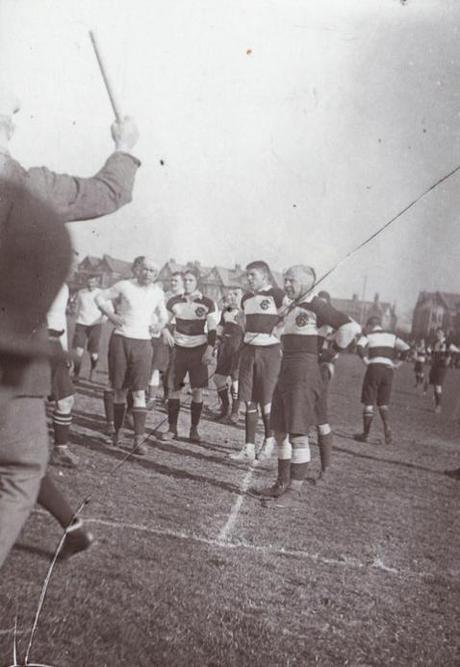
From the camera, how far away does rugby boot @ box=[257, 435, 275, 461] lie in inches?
130

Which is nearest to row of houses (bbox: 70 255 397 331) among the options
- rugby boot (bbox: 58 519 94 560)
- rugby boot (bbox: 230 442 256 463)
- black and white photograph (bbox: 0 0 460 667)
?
black and white photograph (bbox: 0 0 460 667)

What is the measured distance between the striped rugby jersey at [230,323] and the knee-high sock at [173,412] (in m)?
0.34

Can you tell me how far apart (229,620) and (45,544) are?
72cm

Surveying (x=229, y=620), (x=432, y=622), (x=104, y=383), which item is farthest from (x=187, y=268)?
(x=104, y=383)

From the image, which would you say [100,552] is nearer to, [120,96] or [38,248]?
[38,248]

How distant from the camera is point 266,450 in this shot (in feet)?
11.0

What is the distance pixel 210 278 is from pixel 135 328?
1.22ft

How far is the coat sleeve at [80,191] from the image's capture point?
5.37 feet

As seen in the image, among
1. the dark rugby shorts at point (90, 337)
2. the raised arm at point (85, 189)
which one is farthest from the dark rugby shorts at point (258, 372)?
the raised arm at point (85, 189)

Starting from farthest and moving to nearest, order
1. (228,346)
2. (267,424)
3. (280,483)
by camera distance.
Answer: (267,424), (280,483), (228,346)

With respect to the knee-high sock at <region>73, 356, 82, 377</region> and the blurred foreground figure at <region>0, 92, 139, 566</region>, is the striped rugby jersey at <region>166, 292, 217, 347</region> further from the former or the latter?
the blurred foreground figure at <region>0, 92, 139, 566</region>

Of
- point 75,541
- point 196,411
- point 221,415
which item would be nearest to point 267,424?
point 221,415

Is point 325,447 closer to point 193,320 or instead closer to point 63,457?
point 193,320

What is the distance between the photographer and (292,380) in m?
2.95
